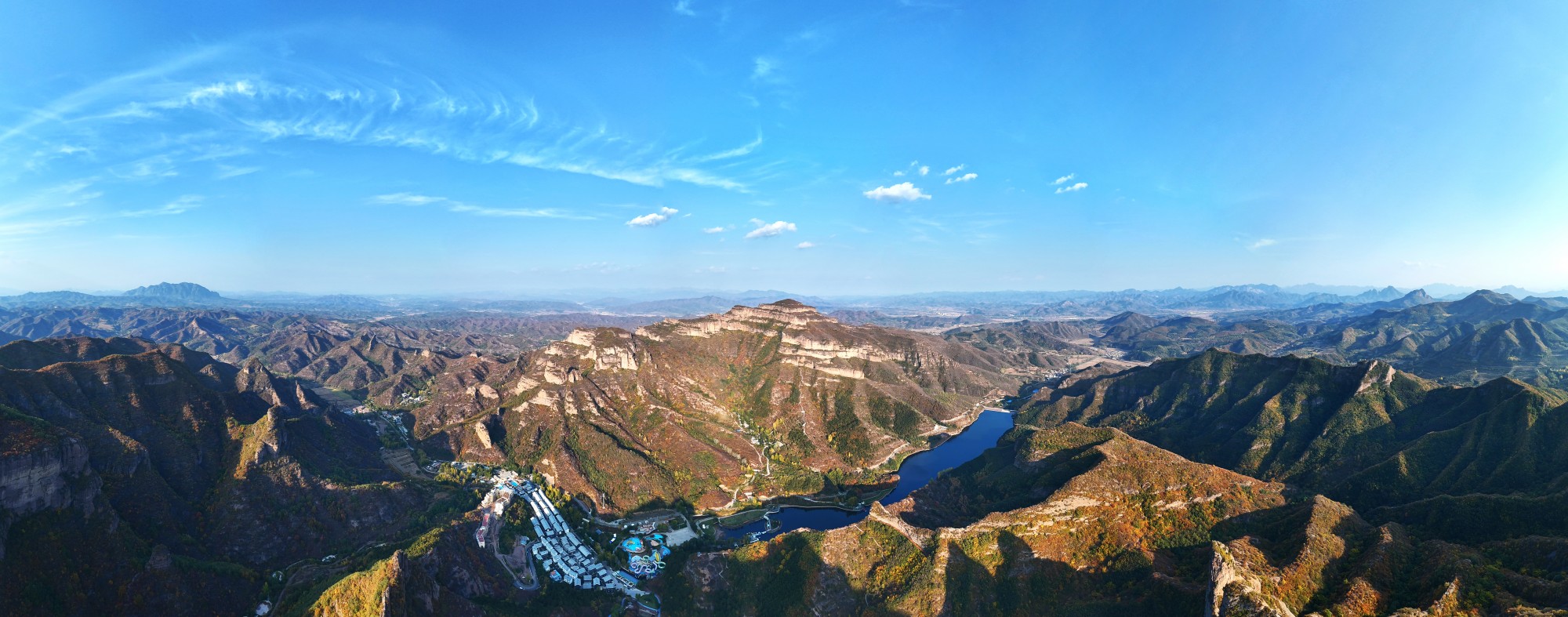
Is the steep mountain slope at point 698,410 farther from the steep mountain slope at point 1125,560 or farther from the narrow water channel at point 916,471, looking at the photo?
the steep mountain slope at point 1125,560

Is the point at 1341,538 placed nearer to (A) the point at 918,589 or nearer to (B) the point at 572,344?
(A) the point at 918,589

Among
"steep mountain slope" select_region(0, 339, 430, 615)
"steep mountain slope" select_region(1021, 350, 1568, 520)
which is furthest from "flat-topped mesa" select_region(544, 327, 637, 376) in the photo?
"steep mountain slope" select_region(1021, 350, 1568, 520)

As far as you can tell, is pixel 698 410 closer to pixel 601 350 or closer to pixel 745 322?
pixel 601 350

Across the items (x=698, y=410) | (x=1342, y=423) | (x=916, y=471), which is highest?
(x=1342, y=423)

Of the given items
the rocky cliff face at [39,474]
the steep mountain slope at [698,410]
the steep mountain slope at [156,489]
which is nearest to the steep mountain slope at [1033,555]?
the steep mountain slope at [698,410]

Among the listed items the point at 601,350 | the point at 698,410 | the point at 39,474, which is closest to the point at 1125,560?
the point at 698,410

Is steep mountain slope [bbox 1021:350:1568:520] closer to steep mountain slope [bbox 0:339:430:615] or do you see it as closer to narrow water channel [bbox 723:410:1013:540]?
narrow water channel [bbox 723:410:1013:540]
